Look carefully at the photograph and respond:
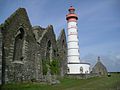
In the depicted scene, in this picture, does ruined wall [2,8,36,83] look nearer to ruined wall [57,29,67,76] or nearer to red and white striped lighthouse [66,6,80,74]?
ruined wall [57,29,67,76]

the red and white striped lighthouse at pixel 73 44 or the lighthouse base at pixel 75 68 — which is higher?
the red and white striped lighthouse at pixel 73 44

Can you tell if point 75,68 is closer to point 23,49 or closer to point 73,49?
point 73,49

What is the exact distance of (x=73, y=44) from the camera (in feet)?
181

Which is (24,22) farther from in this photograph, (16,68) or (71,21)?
(71,21)

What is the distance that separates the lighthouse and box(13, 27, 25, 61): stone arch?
82.6 feet

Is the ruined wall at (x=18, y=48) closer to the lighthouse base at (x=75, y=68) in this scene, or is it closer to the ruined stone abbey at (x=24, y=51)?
the ruined stone abbey at (x=24, y=51)

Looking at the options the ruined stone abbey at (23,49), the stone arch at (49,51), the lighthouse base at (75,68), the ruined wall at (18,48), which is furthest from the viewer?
the lighthouse base at (75,68)

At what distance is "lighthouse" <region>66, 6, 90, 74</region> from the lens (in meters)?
52.5

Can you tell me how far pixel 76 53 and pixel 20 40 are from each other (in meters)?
27.7

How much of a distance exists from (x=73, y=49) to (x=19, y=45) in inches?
1082

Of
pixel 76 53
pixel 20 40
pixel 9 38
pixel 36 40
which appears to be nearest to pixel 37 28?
pixel 36 40

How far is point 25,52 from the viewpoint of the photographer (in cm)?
2869

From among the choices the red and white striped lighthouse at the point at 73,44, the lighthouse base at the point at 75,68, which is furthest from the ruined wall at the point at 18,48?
the red and white striped lighthouse at the point at 73,44

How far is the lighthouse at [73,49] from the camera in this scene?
52531mm
